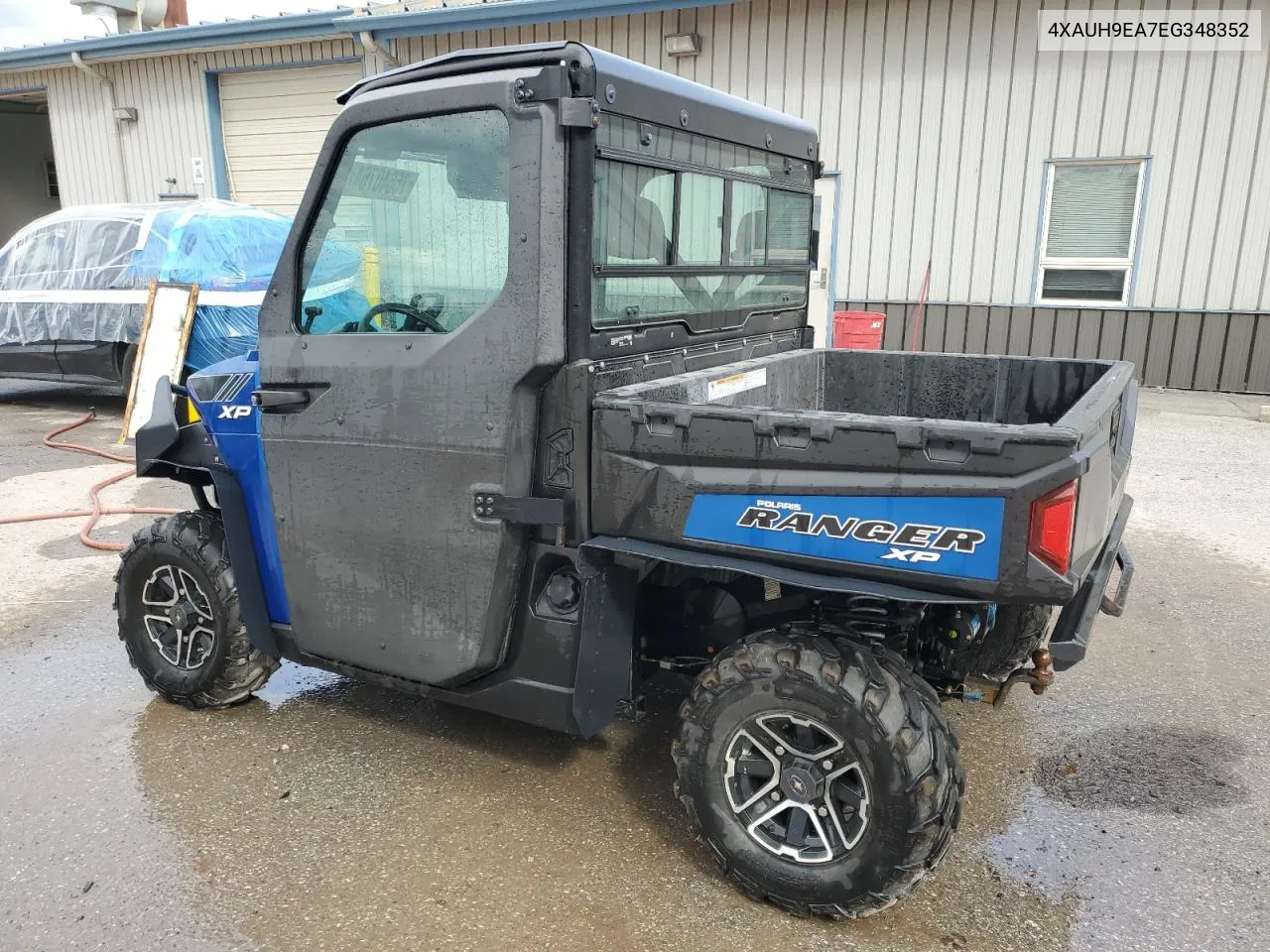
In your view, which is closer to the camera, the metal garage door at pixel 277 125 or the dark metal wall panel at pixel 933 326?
the dark metal wall panel at pixel 933 326

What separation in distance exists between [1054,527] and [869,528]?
0.41 meters

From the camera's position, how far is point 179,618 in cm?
366

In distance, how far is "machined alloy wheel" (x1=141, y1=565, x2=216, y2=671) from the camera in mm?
3639

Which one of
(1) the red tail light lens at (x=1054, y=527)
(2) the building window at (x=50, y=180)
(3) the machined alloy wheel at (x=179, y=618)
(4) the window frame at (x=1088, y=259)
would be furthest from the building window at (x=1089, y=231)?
(2) the building window at (x=50, y=180)

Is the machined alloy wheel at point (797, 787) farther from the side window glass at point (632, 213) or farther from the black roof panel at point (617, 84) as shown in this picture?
the black roof panel at point (617, 84)

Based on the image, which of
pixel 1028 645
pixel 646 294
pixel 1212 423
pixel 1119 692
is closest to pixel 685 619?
pixel 646 294

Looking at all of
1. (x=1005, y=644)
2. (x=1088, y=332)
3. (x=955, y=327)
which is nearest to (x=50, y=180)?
(x=955, y=327)

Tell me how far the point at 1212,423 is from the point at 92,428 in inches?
438

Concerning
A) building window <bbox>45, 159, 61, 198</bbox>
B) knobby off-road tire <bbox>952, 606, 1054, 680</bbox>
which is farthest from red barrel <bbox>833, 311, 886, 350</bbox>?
building window <bbox>45, 159, 61, 198</bbox>

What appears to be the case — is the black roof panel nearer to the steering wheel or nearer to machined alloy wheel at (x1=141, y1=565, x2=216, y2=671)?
the steering wheel

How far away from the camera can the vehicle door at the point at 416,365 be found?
261 centimetres

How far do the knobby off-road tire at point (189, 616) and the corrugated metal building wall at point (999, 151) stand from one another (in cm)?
964

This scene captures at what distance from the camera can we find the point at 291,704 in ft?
12.6

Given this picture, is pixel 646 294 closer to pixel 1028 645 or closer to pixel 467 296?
pixel 467 296
